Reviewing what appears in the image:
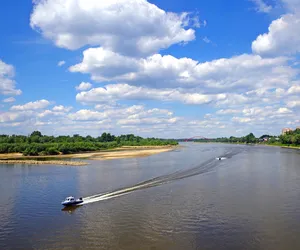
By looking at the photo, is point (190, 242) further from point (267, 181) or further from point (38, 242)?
point (267, 181)

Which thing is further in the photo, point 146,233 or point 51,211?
point 51,211

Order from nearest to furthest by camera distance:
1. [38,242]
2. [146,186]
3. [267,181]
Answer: [38,242]
[146,186]
[267,181]

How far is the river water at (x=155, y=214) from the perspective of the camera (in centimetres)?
2394

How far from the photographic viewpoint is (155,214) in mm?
30781

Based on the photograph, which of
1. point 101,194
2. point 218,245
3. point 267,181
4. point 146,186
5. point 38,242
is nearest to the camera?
point 218,245

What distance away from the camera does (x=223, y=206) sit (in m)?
33.1

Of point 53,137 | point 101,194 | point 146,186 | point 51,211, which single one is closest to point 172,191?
point 146,186

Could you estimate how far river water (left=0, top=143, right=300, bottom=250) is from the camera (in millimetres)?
23938

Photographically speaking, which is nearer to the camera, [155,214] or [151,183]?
[155,214]

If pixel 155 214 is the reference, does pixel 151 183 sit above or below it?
above

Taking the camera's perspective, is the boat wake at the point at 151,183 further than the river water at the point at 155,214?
Yes

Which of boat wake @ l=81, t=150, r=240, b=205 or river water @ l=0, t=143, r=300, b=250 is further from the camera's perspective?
boat wake @ l=81, t=150, r=240, b=205

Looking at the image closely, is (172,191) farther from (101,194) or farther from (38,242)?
(38,242)

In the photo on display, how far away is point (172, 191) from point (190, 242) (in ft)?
59.6
